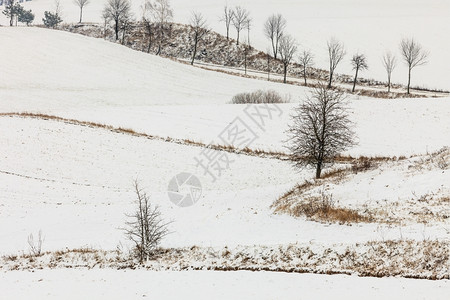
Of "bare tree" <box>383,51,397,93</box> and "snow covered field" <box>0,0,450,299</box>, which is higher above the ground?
"bare tree" <box>383,51,397,93</box>

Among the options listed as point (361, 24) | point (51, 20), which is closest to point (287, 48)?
point (361, 24)

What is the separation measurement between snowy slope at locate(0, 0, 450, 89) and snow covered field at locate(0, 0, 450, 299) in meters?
2.48

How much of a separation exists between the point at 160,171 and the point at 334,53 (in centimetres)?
6034

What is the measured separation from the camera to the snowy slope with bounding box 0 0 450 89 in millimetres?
84969

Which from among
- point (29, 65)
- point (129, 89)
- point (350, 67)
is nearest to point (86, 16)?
point (29, 65)

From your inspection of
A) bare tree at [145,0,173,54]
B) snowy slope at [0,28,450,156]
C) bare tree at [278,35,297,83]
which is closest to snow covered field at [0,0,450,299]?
snowy slope at [0,28,450,156]

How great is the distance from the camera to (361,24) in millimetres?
104812

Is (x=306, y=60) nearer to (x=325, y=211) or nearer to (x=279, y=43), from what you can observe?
(x=279, y=43)

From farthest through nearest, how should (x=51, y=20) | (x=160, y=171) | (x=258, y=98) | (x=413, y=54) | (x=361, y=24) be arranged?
→ (x=51, y=20) < (x=361, y=24) < (x=413, y=54) < (x=258, y=98) < (x=160, y=171)

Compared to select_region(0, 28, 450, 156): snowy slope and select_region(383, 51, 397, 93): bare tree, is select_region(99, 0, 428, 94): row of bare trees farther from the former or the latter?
select_region(0, 28, 450, 156): snowy slope

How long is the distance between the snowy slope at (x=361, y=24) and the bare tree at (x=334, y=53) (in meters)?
1.82

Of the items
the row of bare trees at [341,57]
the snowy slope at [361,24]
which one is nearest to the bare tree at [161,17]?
the snowy slope at [361,24]

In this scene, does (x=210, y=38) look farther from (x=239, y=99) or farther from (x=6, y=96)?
(x=6, y=96)

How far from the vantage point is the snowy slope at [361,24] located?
85.0 meters
